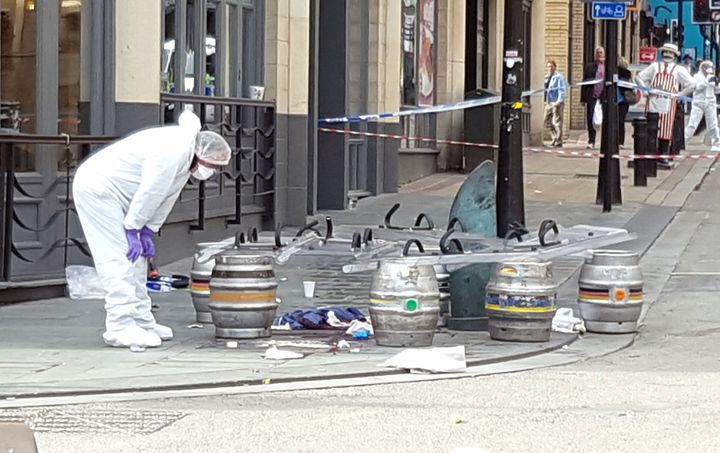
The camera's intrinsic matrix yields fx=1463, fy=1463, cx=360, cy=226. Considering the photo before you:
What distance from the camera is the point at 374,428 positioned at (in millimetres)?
7699

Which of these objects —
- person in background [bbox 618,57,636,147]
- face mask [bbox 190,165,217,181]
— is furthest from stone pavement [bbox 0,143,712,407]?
person in background [bbox 618,57,636,147]

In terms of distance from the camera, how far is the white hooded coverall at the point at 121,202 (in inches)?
397

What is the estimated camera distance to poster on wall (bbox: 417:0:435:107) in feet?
81.5

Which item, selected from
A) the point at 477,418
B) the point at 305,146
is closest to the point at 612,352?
the point at 477,418

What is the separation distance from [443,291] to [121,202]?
2614 millimetres

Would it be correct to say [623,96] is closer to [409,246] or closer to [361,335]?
[409,246]

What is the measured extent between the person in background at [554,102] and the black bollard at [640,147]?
24.8 ft

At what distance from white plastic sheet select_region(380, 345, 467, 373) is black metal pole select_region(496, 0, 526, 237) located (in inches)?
191

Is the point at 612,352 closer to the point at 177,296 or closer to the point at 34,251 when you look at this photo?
the point at 177,296

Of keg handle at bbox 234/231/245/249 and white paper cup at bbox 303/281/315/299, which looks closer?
keg handle at bbox 234/231/245/249

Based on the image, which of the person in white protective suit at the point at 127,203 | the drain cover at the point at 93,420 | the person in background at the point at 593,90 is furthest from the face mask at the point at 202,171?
the person in background at the point at 593,90

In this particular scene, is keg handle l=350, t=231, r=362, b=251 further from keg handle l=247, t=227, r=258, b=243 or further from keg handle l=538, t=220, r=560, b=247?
keg handle l=538, t=220, r=560, b=247

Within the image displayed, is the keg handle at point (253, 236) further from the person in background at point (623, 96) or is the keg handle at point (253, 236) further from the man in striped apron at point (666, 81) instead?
the person in background at point (623, 96)

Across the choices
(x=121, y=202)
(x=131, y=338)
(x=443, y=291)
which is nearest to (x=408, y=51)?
(x=443, y=291)
